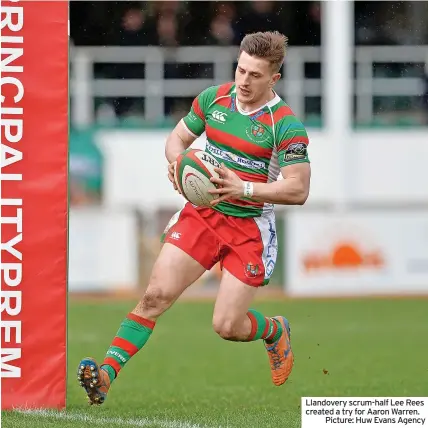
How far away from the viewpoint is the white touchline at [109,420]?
22.0 feet

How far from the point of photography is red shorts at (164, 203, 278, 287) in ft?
23.6

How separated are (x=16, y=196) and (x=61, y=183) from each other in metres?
0.28

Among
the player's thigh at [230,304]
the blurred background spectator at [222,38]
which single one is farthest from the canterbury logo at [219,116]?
the blurred background spectator at [222,38]

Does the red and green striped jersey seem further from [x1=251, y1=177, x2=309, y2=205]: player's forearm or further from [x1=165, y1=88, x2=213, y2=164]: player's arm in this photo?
[x1=251, y1=177, x2=309, y2=205]: player's forearm

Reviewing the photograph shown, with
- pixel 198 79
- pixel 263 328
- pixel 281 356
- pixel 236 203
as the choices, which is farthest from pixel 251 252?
pixel 198 79

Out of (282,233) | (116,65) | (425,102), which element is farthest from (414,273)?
(116,65)

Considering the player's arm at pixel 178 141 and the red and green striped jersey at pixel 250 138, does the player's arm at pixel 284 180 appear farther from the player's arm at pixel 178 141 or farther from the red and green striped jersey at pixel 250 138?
the player's arm at pixel 178 141

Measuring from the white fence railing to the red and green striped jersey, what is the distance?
1246cm

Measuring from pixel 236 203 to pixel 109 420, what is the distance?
1.47 meters

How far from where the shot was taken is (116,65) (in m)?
20.3

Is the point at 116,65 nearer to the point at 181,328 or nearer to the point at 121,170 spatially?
the point at 121,170

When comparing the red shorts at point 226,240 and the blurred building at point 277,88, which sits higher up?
the blurred building at point 277,88

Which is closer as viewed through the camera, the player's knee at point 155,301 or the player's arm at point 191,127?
the player's knee at point 155,301

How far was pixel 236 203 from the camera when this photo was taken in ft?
23.8
